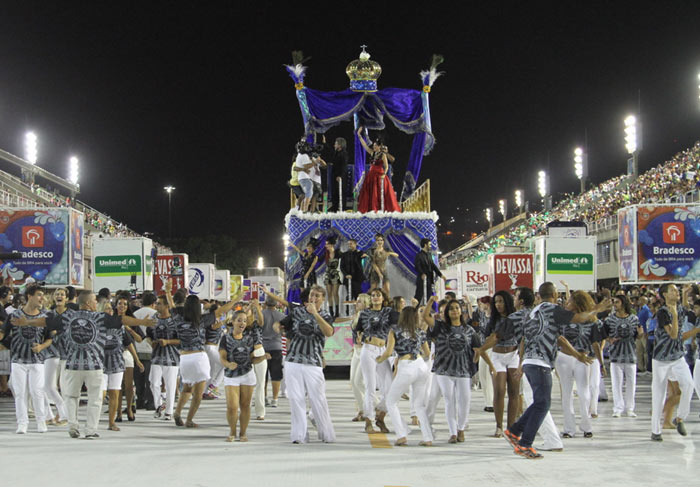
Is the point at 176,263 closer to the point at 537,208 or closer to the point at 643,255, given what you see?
the point at 643,255

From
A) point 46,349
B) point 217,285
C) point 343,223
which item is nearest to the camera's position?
point 46,349

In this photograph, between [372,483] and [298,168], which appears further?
[298,168]

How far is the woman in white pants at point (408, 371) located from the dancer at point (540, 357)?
44.9 inches

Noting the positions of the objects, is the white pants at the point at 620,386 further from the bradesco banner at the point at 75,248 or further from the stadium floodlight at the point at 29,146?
the stadium floodlight at the point at 29,146

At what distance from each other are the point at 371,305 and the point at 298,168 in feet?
40.9

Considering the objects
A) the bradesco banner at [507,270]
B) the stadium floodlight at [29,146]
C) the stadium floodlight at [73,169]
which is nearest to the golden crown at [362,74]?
the bradesco banner at [507,270]

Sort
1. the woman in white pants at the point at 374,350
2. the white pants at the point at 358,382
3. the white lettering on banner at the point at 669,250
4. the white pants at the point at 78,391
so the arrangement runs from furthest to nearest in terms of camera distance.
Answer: the white lettering on banner at the point at 669,250 < the white pants at the point at 358,382 < the woman in white pants at the point at 374,350 < the white pants at the point at 78,391

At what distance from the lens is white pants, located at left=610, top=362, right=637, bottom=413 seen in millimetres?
13641

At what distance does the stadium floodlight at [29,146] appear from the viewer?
66938 mm

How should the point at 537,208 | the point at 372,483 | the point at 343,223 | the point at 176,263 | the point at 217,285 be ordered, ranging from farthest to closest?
the point at 537,208, the point at 217,285, the point at 176,263, the point at 343,223, the point at 372,483

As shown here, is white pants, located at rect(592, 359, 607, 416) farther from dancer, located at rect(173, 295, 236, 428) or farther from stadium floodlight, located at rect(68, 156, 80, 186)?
stadium floodlight, located at rect(68, 156, 80, 186)

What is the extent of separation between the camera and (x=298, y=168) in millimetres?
23250

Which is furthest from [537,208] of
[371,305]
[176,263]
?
[371,305]

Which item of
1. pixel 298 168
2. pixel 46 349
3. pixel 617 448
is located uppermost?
pixel 298 168
